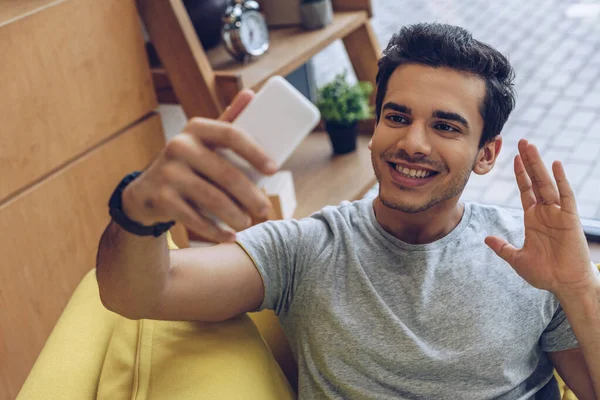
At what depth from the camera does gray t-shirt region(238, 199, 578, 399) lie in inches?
49.3

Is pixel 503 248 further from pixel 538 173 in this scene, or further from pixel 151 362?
pixel 151 362

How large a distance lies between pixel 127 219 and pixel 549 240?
0.73 meters

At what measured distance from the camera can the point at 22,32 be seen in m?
1.53

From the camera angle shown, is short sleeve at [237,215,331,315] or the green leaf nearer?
short sleeve at [237,215,331,315]

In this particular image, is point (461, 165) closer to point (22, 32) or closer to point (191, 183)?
point (191, 183)

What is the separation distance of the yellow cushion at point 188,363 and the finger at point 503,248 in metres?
0.45

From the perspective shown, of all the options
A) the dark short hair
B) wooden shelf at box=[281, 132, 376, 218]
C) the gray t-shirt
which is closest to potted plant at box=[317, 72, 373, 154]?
wooden shelf at box=[281, 132, 376, 218]

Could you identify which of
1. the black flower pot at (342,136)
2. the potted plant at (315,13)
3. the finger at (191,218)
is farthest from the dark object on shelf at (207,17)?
A: the finger at (191,218)

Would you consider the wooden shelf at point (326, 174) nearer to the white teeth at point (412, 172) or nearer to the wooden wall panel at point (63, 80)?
the wooden wall panel at point (63, 80)

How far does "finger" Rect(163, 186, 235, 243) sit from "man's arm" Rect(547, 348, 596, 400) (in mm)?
815

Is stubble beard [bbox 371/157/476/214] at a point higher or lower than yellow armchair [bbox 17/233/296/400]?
higher

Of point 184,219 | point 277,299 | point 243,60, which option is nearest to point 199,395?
point 277,299

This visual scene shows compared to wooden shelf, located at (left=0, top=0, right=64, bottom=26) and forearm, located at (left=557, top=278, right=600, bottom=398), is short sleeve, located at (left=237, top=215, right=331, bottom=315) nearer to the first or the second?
forearm, located at (left=557, top=278, right=600, bottom=398)

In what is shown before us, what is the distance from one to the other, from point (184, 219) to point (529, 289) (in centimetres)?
77
